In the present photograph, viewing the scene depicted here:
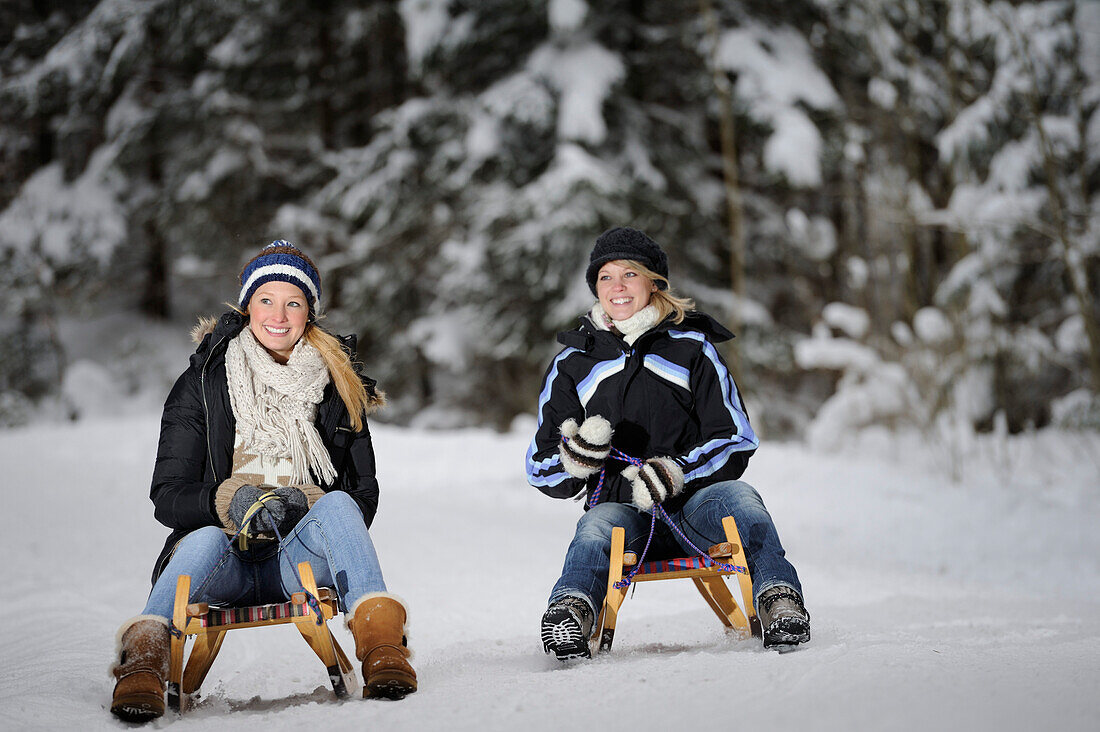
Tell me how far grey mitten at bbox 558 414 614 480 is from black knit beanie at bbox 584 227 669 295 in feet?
1.89

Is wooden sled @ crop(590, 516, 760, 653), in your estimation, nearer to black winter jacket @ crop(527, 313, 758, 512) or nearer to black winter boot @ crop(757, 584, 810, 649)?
black winter boot @ crop(757, 584, 810, 649)

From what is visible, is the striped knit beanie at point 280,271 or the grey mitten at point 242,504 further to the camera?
the striped knit beanie at point 280,271

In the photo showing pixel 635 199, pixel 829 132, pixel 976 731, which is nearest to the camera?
pixel 976 731

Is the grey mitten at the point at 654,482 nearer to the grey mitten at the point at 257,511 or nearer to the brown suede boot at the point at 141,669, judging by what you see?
the grey mitten at the point at 257,511

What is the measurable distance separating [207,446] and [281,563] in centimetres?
40

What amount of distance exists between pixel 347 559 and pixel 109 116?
49.3 ft

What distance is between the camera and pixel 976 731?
5.17ft

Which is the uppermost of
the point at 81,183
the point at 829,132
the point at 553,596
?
the point at 81,183

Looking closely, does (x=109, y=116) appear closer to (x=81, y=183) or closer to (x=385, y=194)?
(x=81, y=183)

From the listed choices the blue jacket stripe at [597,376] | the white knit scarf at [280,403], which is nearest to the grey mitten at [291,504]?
the white knit scarf at [280,403]

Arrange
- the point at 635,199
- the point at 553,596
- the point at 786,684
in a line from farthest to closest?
the point at 635,199
the point at 553,596
the point at 786,684

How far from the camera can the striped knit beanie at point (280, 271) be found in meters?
2.77

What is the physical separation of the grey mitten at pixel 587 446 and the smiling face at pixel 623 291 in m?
0.45

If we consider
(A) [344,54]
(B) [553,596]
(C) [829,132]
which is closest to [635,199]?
(C) [829,132]
